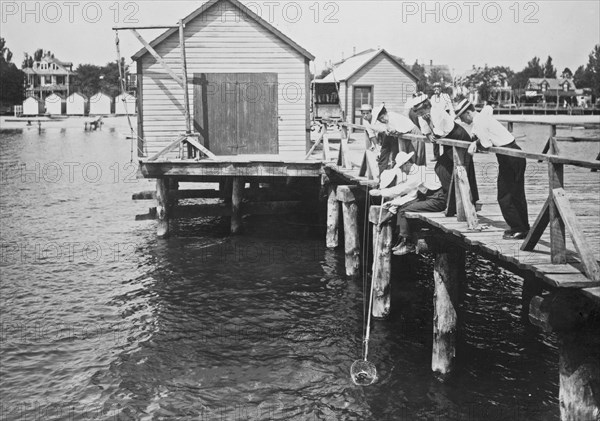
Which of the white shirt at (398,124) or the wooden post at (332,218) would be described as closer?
the white shirt at (398,124)

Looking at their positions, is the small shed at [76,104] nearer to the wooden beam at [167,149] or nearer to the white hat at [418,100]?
the wooden beam at [167,149]

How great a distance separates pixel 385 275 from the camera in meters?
12.6

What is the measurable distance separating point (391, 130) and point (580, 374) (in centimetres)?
673

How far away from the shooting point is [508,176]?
8688 mm

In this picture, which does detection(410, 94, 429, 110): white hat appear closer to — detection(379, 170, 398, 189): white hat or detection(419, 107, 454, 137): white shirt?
detection(379, 170, 398, 189): white hat

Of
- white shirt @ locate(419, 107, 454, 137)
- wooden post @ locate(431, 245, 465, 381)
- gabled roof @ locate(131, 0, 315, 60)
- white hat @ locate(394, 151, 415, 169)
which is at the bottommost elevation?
wooden post @ locate(431, 245, 465, 381)

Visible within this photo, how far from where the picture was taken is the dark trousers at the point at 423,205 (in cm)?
1058

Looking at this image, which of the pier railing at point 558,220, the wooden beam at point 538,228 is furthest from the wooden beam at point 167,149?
the wooden beam at point 538,228

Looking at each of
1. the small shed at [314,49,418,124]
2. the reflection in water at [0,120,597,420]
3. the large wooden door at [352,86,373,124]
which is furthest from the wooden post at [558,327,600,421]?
the large wooden door at [352,86,373,124]

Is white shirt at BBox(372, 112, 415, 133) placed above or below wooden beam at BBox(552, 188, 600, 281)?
above

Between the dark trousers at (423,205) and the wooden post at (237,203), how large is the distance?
896 cm

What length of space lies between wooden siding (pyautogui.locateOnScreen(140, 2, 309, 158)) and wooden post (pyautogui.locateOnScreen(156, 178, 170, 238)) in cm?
160

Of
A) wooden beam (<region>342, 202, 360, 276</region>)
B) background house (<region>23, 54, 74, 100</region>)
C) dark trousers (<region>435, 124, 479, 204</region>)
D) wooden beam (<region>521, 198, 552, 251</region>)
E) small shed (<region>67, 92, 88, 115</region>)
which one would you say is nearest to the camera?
wooden beam (<region>521, 198, 552, 251</region>)

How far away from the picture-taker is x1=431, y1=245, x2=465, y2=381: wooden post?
1012 cm
